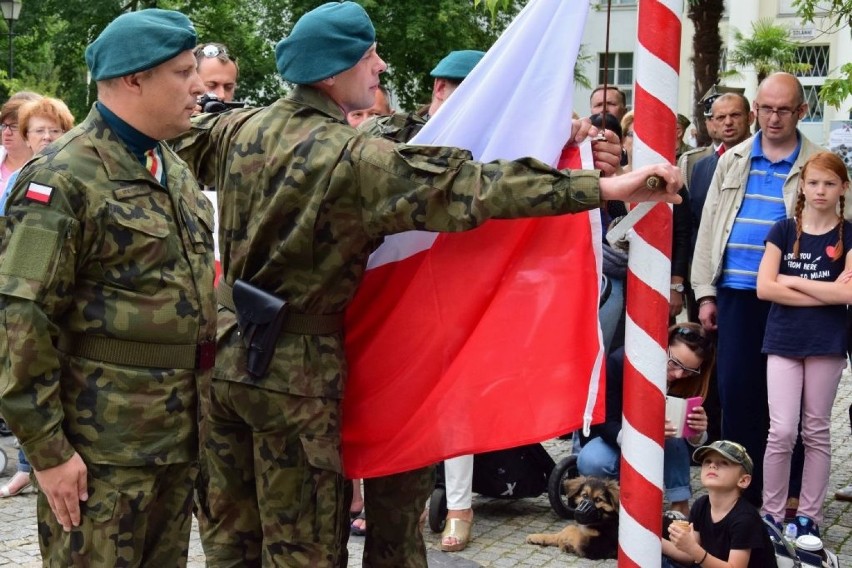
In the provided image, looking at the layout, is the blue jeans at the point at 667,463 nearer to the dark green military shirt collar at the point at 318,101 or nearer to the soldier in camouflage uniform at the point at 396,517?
the soldier in camouflage uniform at the point at 396,517

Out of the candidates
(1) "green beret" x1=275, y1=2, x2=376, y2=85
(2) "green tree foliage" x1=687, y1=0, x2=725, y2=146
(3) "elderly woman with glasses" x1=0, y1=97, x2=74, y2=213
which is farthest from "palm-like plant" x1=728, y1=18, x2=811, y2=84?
(1) "green beret" x1=275, y1=2, x2=376, y2=85

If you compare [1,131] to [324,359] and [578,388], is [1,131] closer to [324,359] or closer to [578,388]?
[324,359]

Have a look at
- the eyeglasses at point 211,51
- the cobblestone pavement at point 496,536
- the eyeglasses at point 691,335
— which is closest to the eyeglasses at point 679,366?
the eyeglasses at point 691,335

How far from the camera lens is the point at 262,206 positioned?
3.58 meters

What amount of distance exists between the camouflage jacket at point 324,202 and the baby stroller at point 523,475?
2.67 meters

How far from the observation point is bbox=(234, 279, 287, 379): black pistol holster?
11.8ft

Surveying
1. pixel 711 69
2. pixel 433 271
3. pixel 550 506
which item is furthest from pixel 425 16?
pixel 433 271

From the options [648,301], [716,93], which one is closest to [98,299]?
[648,301]

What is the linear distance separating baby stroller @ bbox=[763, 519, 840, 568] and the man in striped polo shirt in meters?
1.09

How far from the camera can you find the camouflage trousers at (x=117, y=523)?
10.4 ft

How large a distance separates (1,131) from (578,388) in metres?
5.03

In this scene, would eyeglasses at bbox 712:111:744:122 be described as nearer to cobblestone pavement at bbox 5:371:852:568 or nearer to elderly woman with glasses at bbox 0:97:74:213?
cobblestone pavement at bbox 5:371:852:568

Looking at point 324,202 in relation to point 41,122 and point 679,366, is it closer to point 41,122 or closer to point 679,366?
point 679,366

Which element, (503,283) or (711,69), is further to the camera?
(711,69)
